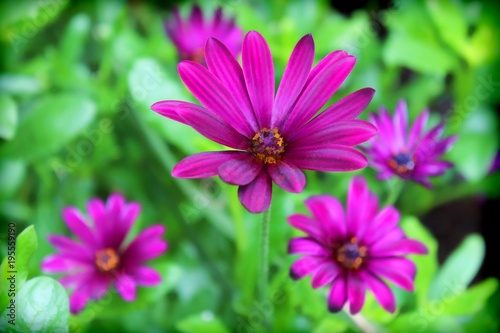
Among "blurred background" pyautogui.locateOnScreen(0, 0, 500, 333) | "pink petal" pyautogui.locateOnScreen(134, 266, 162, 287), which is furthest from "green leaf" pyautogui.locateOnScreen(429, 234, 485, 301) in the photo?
"pink petal" pyautogui.locateOnScreen(134, 266, 162, 287)

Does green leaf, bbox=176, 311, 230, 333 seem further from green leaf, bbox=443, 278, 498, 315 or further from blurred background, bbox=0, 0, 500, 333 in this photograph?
green leaf, bbox=443, 278, 498, 315

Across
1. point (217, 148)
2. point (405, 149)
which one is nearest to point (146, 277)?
point (217, 148)

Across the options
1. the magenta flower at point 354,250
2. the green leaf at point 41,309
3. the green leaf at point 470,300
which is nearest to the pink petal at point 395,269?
the magenta flower at point 354,250

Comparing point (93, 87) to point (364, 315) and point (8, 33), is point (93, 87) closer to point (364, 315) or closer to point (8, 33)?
point (8, 33)

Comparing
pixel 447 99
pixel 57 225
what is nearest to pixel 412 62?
pixel 447 99

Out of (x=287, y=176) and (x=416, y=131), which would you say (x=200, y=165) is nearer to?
(x=287, y=176)
